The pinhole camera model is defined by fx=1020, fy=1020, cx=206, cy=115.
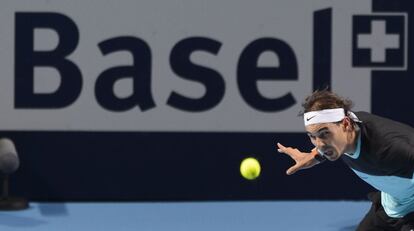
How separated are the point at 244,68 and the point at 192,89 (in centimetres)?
45

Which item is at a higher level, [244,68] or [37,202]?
[244,68]

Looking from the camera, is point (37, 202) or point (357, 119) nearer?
point (357, 119)

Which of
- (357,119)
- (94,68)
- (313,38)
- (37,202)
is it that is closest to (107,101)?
(94,68)

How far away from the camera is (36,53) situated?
813 centimetres

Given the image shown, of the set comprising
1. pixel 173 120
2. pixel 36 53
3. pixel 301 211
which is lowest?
pixel 301 211

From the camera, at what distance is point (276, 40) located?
8266 mm

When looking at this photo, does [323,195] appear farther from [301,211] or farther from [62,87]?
[62,87]

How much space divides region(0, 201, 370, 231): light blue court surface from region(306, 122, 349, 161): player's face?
2.64 m

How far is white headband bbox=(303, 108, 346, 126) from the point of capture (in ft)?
16.0

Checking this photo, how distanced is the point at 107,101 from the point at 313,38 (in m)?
1.74

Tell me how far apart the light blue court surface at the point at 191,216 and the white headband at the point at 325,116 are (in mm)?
2613

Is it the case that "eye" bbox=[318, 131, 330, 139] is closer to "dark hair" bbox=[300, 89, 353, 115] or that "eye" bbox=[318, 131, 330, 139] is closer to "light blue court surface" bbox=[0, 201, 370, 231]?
"dark hair" bbox=[300, 89, 353, 115]

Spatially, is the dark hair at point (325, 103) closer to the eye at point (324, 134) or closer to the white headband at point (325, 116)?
the white headband at point (325, 116)

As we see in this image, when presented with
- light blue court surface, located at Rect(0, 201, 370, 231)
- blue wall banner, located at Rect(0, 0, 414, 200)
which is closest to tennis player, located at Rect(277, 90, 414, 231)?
light blue court surface, located at Rect(0, 201, 370, 231)
